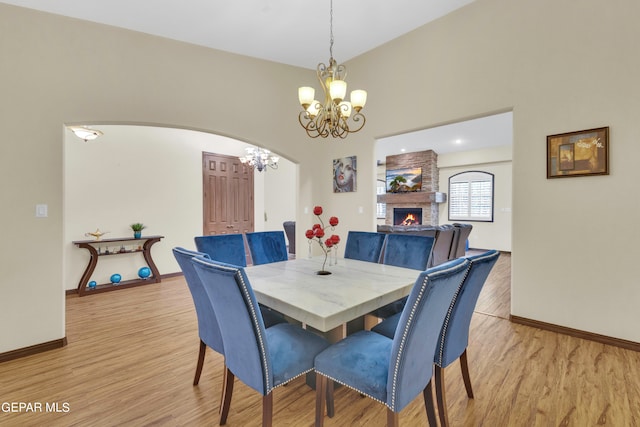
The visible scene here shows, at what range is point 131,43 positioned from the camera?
316 cm

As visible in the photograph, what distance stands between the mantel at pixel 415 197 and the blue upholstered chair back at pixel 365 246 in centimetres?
586

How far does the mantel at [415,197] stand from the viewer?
27.1 feet

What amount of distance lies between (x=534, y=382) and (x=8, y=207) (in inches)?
175

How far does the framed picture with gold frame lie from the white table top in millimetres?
1992

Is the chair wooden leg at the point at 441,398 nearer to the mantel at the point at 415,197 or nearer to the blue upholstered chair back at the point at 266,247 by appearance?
the blue upholstered chair back at the point at 266,247

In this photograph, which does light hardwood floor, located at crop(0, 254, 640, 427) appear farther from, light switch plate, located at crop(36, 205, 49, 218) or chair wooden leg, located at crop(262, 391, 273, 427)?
light switch plate, located at crop(36, 205, 49, 218)

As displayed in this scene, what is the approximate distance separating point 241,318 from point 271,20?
3434mm

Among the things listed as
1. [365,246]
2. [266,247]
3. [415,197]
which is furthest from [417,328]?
[415,197]

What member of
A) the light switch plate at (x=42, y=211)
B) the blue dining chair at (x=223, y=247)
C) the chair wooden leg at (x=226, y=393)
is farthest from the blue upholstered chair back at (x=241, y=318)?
the light switch plate at (x=42, y=211)

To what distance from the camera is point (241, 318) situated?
1.33 m

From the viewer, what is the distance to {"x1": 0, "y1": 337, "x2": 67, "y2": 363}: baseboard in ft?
8.03

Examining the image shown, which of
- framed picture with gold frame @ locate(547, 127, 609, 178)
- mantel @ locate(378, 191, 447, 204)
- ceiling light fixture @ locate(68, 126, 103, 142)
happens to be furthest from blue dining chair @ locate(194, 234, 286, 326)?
mantel @ locate(378, 191, 447, 204)

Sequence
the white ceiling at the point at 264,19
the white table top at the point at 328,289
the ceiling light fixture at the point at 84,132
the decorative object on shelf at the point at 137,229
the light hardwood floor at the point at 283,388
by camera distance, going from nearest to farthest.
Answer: the white table top at the point at 328,289, the light hardwood floor at the point at 283,388, the white ceiling at the point at 264,19, the ceiling light fixture at the point at 84,132, the decorative object on shelf at the point at 137,229

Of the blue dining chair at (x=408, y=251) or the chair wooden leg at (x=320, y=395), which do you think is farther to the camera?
the blue dining chair at (x=408, y=251)
